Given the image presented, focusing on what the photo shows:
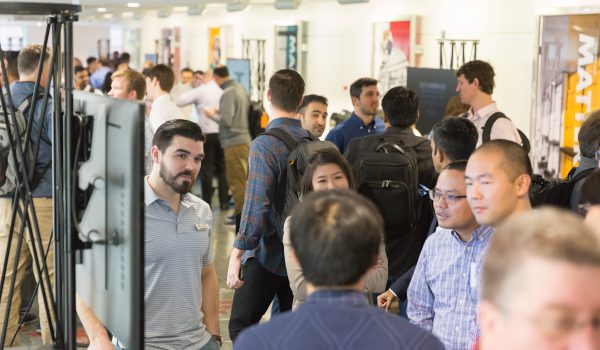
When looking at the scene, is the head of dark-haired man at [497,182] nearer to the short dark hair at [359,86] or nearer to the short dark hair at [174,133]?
the short dark hair at [174,133]

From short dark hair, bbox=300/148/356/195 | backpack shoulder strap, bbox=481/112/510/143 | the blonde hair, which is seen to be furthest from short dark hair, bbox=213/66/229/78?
the blonde hair

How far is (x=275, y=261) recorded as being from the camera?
461cm

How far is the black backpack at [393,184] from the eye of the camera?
4.75 m

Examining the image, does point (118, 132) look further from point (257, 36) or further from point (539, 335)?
point (257, 36)

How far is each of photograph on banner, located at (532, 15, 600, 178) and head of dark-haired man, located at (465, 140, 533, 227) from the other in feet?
16.3

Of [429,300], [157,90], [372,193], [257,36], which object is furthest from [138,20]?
[429,300]

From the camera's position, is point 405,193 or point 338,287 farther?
point 405,193

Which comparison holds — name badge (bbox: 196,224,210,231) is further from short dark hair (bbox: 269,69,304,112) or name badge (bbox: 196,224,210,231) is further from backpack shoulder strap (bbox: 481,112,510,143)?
backpack shoulder strap (bbox: 481,112,510,143)

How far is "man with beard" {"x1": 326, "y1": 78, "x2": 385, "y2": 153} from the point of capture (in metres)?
6.49

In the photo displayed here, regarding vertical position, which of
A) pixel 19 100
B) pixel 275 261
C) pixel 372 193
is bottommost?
pixel 275 261

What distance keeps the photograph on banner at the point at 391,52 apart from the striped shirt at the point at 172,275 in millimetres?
7892

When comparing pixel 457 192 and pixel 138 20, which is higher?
pixel 138 20

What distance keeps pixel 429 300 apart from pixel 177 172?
3.24 ft

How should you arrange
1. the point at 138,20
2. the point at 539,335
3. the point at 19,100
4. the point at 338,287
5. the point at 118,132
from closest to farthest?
the point at 539,335
the point at 338,287
the point at 118,132
the point at 19,100
the point at 138,20
